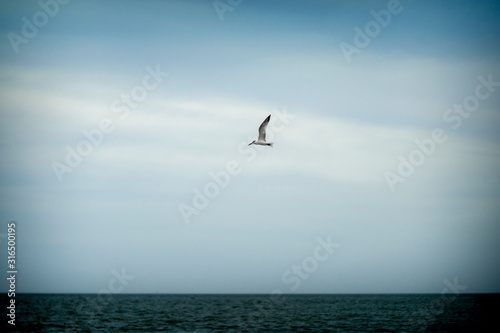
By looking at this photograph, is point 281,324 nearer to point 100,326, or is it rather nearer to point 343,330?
point 343,330

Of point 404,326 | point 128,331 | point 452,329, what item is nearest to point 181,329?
point 128,331

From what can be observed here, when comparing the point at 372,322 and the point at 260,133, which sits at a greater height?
the point at 260,133

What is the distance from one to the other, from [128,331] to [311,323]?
50.4 ft

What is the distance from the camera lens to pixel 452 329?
133 ft

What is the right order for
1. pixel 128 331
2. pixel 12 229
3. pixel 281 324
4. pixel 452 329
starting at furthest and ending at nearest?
pixel 281 324 → pixel 452 329 → pixel 128 331 → pixel 12 229

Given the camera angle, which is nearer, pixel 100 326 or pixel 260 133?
pixel 260 133

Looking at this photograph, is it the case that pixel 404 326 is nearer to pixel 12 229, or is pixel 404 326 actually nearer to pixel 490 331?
pixel 490 331

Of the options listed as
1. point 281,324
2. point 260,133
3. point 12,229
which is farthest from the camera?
point 281,324

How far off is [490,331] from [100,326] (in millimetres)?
28372

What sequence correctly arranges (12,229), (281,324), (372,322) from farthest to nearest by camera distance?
(372,322), (281,324), (12,229)

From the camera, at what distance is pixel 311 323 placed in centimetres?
4509

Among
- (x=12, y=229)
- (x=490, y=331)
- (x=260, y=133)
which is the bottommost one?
(x=490, y=331)

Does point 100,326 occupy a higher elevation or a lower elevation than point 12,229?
lower

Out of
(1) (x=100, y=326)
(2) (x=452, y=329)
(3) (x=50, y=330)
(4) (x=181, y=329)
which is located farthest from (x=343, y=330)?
(3) (x=50, y=330)
